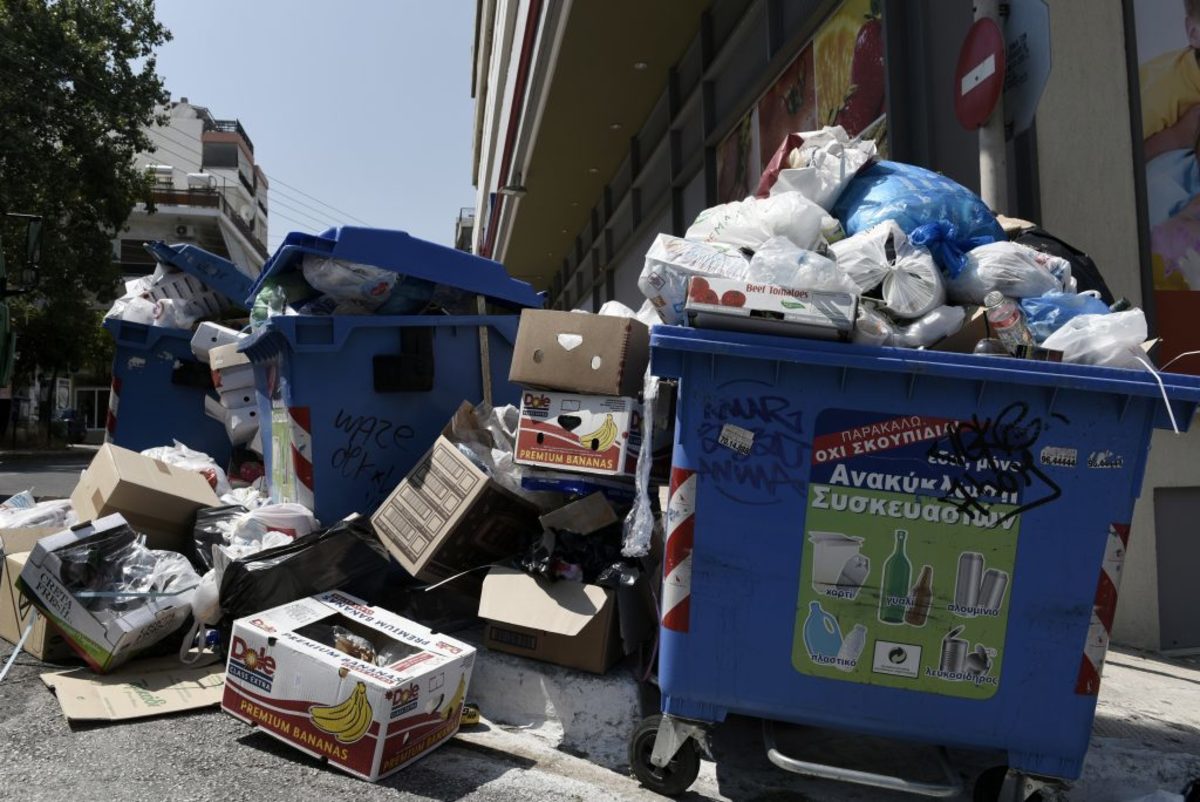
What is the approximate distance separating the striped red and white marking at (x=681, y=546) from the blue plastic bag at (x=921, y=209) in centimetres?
99

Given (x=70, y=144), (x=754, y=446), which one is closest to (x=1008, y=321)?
(x=754, y=446)

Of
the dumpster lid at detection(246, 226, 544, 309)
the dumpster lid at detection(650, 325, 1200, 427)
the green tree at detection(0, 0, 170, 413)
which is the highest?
the green tree at detection(0, 0, 170, 413)

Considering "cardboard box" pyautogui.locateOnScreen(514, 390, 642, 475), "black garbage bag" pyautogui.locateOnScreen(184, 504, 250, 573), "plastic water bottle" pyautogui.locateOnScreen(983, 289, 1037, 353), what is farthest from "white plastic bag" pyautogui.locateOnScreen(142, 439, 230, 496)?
"plastic water bottle" pyautogui.locateOnScreen(983, 289, 1037, 353)

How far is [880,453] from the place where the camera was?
2393 millimetres

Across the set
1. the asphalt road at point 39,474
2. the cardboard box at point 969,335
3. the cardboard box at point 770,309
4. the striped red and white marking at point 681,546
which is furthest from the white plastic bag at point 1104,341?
the asphalt road at point 39,474

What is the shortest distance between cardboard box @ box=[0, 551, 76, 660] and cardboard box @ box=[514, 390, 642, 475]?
176 cm

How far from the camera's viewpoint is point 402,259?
13.6 ft

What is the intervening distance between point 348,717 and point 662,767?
0.87m

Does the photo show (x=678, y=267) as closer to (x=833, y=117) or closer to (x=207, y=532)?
(x=207, y=532)

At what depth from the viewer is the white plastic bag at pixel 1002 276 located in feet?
8.55

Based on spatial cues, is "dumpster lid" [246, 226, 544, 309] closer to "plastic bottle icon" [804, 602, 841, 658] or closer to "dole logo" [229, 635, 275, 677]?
"dole logo" [229, 635, 275, 677]

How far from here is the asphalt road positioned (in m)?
10.8

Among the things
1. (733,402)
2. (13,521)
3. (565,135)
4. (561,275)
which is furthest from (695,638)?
(561,275)

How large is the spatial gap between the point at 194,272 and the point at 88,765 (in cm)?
394
